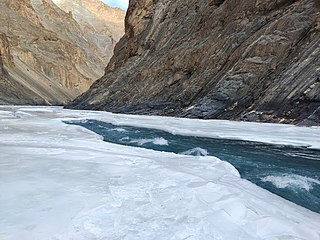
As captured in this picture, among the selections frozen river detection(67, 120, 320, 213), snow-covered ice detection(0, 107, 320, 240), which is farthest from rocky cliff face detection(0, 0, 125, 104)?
snow-covered ice detection(0, 107, 320, 240)

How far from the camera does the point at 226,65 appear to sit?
2847cm

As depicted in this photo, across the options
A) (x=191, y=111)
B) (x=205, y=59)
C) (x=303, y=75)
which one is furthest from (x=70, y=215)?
(x=205, y=59)

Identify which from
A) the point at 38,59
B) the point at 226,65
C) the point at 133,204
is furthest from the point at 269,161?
the point at 38,59

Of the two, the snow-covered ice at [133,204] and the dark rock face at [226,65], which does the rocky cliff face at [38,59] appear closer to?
the dark rock face at [226,65]

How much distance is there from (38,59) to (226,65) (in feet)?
339

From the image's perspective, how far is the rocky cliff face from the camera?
9100 centimetres

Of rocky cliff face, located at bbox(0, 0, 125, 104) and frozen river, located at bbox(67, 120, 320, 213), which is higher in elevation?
rocky cliff face, located at bbox(0, 0, 125, 104)

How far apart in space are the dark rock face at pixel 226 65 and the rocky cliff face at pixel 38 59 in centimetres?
4635

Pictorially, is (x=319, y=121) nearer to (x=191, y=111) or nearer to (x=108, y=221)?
(x=191, y=111)

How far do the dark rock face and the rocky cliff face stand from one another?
1825 inches

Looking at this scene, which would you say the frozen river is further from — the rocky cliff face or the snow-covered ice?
the rocky cliff face

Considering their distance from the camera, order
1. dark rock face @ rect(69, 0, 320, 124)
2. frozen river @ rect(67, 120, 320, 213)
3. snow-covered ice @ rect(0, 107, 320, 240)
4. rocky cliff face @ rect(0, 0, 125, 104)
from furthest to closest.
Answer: rocky cliff face @ rect(0, 0, 125, 104) < dark rock face @ rect(69, 0, 320, 124) < frozen river @ rect(67, 120, 320, 213) < snow-covered ice @ rect(0, 107, 320, 240)

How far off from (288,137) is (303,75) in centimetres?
806

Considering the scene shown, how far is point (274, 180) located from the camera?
24.7 feet
